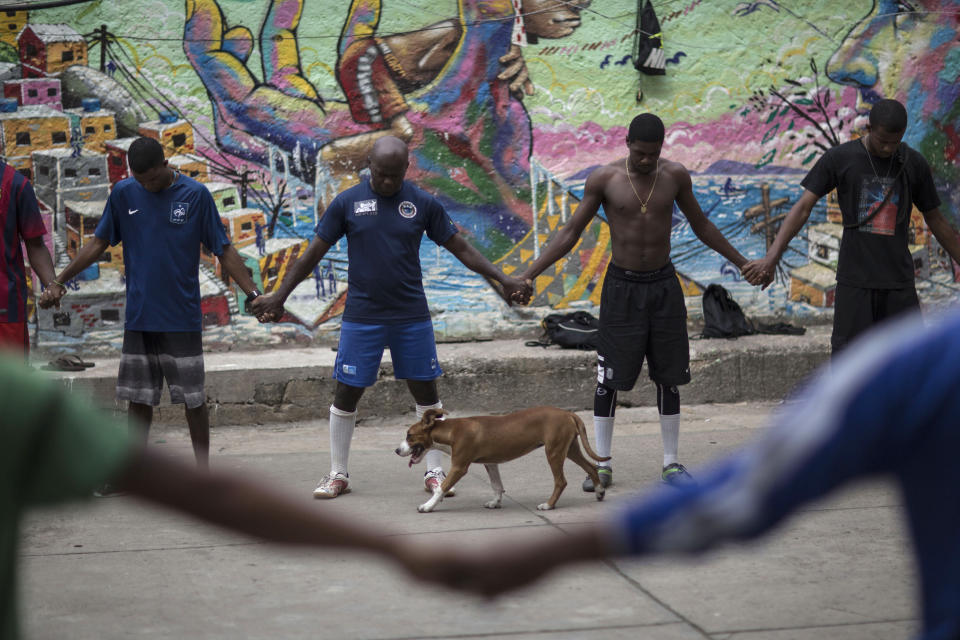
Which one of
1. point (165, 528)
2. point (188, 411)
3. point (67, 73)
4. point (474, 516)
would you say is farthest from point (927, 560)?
point (67, 73)

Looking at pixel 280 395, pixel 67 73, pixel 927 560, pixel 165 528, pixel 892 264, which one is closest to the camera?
pixel 927 560

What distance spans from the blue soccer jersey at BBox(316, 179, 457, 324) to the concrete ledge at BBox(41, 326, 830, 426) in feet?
7.39

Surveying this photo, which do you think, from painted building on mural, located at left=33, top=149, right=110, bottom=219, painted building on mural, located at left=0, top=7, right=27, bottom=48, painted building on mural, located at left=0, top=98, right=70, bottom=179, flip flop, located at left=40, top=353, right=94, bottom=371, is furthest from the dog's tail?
painted building on mural, located at left=0, top=7, right=27, bottom=48

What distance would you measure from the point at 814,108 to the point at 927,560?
354 inches

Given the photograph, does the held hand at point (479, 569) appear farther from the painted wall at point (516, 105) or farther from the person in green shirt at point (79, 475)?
the painted wall at point (516, 105)

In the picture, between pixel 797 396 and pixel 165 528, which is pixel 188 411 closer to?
pixel 165 528

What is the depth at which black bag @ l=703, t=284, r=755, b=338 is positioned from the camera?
30.9 ft

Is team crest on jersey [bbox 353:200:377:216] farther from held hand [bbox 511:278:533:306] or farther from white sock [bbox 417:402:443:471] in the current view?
white sock [bbox 417:402:443:471]

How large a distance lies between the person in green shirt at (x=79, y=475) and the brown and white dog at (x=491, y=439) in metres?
3.97

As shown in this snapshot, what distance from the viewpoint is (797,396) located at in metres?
8.98

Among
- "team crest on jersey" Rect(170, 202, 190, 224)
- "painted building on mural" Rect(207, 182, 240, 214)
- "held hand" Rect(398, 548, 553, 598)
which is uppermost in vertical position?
"painted building on mural" Rect(207, 182, 240, 214)

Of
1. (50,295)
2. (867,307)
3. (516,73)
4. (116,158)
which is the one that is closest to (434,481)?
(50,295)

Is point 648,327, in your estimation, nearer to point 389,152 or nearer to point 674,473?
point 674,473

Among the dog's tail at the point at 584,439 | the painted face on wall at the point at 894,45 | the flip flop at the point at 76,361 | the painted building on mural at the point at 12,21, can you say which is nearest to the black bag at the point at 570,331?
the dog's tail at the point at 584,439
